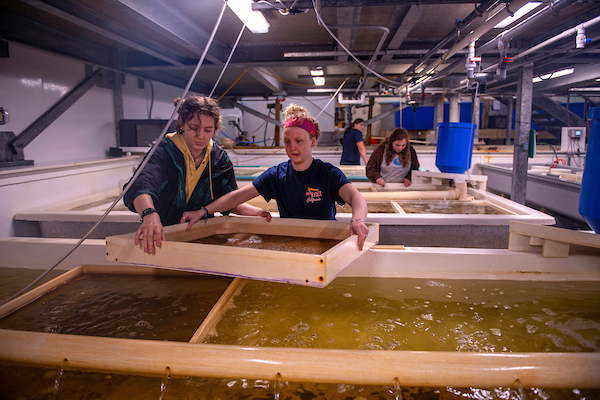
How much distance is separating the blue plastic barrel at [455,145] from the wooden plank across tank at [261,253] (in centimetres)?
209

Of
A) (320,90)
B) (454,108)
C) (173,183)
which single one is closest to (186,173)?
(173,183)

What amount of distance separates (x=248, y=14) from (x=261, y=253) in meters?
1.81

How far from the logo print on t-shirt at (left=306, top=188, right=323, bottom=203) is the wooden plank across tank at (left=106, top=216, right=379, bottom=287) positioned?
0.52 ft

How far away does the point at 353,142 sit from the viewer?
5.57 metres

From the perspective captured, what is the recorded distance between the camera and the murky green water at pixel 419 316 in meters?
1.31

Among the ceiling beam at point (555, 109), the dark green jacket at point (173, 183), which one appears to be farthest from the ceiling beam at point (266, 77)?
the ceiling beam at point (555, 109)

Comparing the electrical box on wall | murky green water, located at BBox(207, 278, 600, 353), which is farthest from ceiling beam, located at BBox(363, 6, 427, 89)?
the electrical box on wall

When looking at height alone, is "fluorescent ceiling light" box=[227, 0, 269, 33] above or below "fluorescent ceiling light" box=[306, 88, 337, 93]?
below

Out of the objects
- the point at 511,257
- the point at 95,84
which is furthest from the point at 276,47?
the point at 511,257

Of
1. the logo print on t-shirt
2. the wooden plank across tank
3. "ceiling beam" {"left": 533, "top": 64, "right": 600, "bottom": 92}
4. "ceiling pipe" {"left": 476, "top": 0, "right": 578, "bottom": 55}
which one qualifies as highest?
"ceiling beam" {"left": 533, "top": 64, "right": 600, "bottom": 92}

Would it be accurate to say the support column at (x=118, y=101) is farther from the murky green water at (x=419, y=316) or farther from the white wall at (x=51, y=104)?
the murky green water at (x=419, y=316)

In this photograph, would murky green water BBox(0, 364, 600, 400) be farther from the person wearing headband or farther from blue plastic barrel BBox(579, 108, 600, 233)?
blue plastic barrel BBox(579, 108, 600, 233)

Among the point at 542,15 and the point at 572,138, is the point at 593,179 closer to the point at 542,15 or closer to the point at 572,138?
the point at 542,15

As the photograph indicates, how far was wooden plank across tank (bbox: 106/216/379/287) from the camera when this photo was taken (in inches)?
42.0
